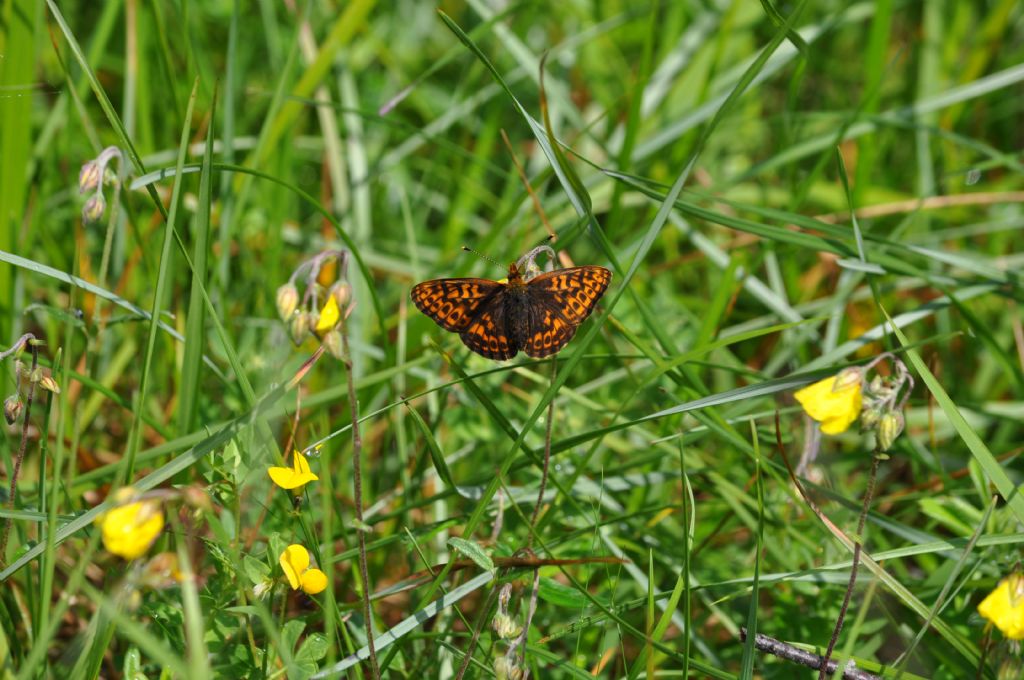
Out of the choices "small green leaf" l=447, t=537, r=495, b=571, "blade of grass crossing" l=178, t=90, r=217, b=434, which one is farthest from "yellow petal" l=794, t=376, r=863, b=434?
"blade of grass crossing" l=178, t=90, r=217, b=434

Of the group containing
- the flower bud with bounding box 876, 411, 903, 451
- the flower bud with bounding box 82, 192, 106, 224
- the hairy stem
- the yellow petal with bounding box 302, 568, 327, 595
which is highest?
the flower bud with bounding box 82, 192, 106, 224

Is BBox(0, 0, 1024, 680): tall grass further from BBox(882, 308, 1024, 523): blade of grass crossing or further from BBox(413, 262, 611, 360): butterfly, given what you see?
BBox(413, 262, 611, 360): butterfly

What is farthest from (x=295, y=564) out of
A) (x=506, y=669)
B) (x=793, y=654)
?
(x=793, y=654)

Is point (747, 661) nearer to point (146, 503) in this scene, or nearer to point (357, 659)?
point (357, 659)

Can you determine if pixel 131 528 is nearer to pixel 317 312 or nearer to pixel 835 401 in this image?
pixel 317 312

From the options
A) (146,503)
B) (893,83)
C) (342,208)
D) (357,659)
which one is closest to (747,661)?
(357,659)

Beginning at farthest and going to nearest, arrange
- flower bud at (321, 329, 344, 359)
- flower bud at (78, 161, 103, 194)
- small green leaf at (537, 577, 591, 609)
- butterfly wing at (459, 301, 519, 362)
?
butterfly wing at (459, 301, 519, 362) < flower bud at (78, 161, 103, 194) < small green leaf at (537, 577, 591, 609) < flower bud at (321, 329, 344, 359)

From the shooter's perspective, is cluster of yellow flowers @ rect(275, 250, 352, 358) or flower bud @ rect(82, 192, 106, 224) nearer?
cluster of yellow flowers @ rect(275, 250, 352, 358)

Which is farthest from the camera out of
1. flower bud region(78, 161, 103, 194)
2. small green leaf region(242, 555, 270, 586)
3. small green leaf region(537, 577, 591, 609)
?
flower bud region(78, 161, 103, 194)
